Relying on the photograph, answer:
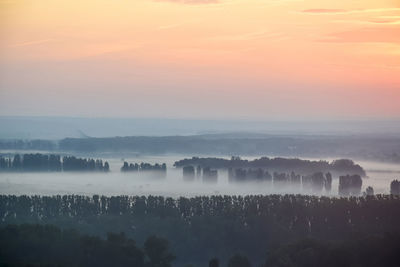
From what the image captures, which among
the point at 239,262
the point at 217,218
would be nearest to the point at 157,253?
the point at 239,262

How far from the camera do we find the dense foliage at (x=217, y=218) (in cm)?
2700

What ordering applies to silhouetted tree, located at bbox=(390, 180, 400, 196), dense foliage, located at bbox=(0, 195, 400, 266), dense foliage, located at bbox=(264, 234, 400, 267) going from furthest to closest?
silhouetted tree, located at bbox=(390, 180, 400, 196) < dense foliage, located at bbox=(0, 195, 400, 266) < dense foliage, located at bbox=(264, 234, 400, 267)

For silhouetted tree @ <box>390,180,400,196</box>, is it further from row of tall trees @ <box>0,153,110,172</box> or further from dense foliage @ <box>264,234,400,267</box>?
row of tall trees @ <box>0,153,110,172</box>

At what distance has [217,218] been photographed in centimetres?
2962

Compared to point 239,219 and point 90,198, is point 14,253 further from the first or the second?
point 90,198

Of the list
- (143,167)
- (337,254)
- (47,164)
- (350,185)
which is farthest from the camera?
(143,167)

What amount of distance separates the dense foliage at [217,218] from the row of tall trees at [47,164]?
20180mm

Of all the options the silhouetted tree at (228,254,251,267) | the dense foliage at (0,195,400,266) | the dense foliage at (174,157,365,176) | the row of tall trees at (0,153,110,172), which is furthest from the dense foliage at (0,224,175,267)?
the row of tall trees at (0,153,110,172)

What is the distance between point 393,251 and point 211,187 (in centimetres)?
2267

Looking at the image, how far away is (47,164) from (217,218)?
29089 mm

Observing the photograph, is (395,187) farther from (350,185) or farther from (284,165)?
(284,165)

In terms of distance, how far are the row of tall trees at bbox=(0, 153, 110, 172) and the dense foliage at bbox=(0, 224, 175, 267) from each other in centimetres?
2966

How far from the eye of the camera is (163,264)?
22594 mm

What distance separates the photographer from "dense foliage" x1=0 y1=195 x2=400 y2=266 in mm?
27000
